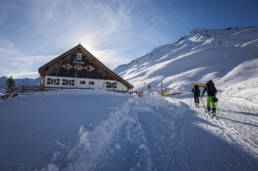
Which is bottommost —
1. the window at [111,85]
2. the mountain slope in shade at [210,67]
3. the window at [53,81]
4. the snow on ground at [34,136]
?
the snow on ground at [34,136]

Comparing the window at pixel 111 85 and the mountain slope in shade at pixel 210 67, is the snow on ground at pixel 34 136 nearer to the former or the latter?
the window at pixel 111 85

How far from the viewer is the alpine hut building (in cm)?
1894

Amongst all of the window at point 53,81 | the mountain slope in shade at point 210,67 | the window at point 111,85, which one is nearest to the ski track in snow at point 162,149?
the window at point 111,85

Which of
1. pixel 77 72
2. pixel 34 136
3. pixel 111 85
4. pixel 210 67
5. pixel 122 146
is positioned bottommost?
pixel 122 146

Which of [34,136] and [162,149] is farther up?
[34,136]

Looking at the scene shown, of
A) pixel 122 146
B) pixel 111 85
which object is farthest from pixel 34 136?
pixel 111 85

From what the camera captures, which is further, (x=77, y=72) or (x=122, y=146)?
(x=77, y=72)

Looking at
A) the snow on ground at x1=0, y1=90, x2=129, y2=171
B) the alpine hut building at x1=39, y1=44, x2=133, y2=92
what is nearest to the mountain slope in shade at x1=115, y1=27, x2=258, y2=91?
the alpine hut building at x1=39, y1=44, x2=133, y2=92

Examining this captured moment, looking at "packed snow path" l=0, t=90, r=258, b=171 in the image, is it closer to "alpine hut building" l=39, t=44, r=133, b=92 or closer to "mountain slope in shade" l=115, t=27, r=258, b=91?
"alpine hut building" l=39, t=44, r=133, b=92

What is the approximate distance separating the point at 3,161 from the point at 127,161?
101 inches

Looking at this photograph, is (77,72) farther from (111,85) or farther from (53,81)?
(111,85)

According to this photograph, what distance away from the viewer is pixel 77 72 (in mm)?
19859

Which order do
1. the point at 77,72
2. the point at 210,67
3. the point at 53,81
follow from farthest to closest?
the point at 210,67 < the point at 77,72 < the point at 53,81

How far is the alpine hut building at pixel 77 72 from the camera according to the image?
746 inches
